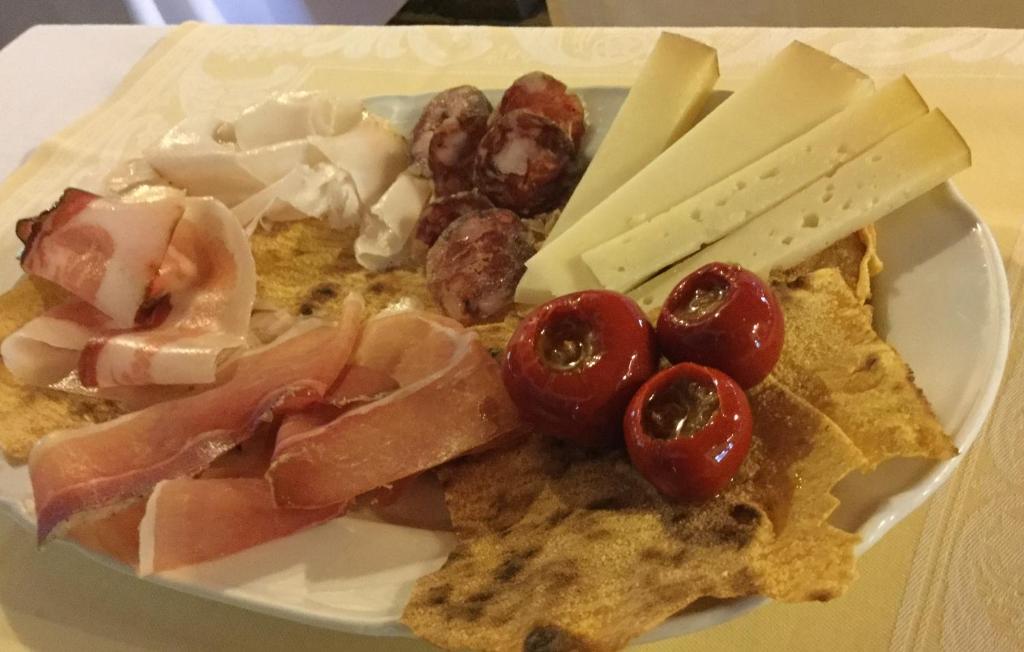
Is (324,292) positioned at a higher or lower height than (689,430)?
lower

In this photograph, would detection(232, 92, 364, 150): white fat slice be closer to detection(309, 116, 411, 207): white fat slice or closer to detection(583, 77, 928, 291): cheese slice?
detection(309, 116, 411, 207): white fat slice

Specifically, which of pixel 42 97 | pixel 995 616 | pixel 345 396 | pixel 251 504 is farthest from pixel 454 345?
pixel 42 97

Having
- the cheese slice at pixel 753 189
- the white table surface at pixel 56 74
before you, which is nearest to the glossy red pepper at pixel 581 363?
the cheese slice at pixel 753 189

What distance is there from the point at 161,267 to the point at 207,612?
517mm

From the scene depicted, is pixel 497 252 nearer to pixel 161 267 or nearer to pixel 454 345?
pixel 454 345

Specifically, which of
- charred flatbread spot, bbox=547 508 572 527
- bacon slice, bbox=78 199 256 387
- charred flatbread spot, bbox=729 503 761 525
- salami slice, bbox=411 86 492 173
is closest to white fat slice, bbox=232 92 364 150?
salami slice, bbox=411 86 492 173

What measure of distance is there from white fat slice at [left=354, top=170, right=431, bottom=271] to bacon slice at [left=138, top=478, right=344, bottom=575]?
0.51 m

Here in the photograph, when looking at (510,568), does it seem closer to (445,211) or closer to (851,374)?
(851,374)

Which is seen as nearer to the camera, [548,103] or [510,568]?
[510,568]

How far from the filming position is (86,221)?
4.36 feet

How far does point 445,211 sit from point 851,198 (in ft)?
1.98

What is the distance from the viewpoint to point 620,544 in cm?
86

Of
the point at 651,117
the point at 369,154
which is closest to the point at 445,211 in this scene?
the point at 369,154

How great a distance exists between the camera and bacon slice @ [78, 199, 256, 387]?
3.91ft
